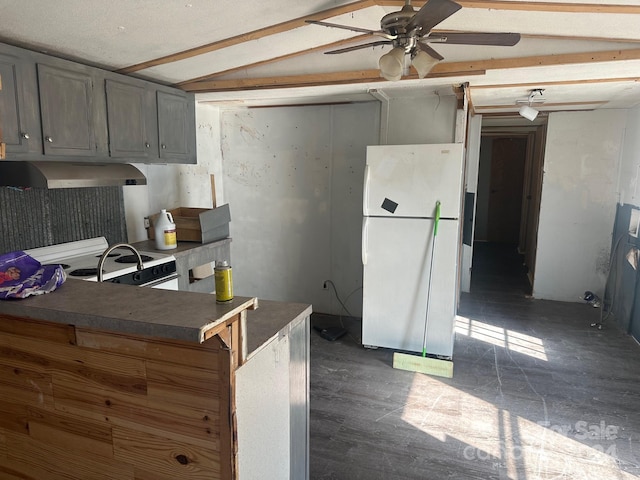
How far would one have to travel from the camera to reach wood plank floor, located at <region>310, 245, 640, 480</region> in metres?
2.31

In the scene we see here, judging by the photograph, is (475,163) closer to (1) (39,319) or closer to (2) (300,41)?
(2) (300,41)

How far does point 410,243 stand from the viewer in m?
3.50

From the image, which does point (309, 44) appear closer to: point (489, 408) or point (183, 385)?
point (183, 385)

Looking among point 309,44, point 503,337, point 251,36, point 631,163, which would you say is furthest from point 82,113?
point 631,163

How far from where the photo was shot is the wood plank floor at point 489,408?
2307 millimetres

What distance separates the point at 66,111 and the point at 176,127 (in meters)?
1.03

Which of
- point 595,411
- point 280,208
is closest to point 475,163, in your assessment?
point 280,208

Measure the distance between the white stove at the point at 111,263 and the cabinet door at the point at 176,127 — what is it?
0.86 m

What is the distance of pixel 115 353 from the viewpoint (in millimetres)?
1223

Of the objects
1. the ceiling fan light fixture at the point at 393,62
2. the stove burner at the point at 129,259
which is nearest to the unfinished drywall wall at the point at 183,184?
the stove burner at the point at 129,259

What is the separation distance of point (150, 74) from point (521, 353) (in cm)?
373

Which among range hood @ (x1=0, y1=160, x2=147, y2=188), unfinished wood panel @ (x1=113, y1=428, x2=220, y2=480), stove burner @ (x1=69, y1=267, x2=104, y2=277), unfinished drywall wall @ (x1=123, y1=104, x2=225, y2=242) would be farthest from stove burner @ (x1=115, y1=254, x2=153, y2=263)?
unfinished wood panel @ (x1=113, y1=428, x2=220, y2=480)

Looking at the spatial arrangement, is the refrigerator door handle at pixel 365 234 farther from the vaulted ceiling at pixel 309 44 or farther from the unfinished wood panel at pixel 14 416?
the unfinished wood panel at pixel 14 416

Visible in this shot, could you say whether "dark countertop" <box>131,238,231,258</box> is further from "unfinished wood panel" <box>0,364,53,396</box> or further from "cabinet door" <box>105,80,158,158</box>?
"unfinished wood panel" <box>0,364,53,396</box>
